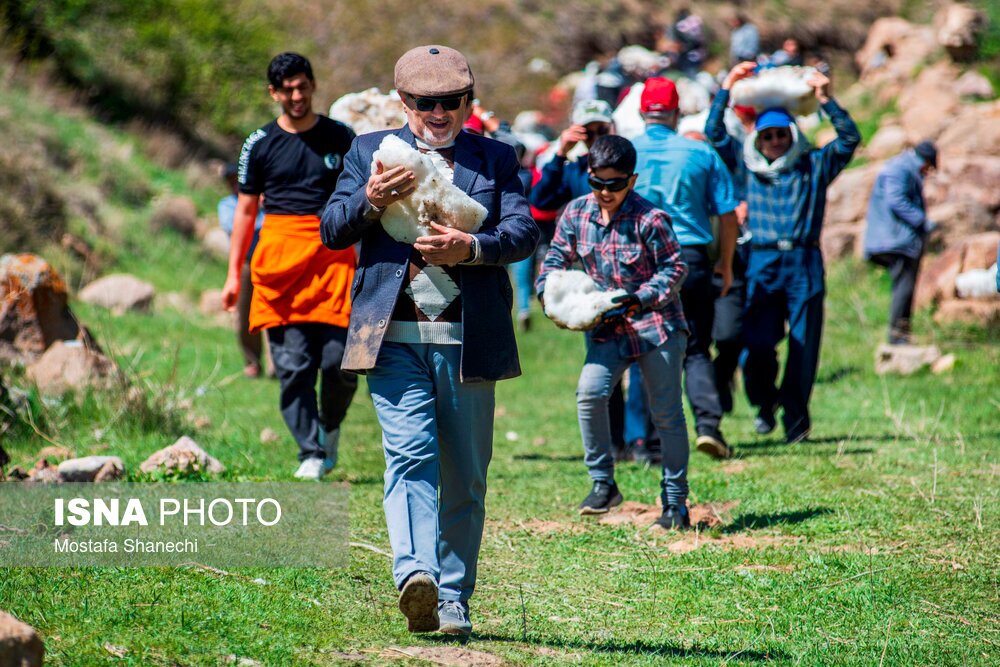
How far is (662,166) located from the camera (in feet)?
23.5

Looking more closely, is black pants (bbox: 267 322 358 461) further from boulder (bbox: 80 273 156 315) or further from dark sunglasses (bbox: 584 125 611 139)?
boulder (bbox: 80 273 156 315)

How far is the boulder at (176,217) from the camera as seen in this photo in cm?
1775

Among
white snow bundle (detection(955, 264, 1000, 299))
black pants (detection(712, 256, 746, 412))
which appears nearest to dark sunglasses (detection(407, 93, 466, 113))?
black pants (detection(712, 256, 746, 412))

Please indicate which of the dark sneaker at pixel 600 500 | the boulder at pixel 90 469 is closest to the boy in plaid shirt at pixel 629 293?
the dark sneaker at pixel 600 500

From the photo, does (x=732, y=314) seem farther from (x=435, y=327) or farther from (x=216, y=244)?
(x=216, y=244)

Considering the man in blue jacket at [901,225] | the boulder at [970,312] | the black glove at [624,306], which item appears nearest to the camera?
the black glove at [624,306]

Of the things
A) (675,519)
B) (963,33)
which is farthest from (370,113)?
(963,33)

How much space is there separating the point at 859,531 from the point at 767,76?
3.34m

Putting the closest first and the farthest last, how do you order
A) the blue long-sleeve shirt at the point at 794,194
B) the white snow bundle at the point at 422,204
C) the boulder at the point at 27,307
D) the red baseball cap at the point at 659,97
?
the white snow bundle at the point at 422,204
the red baseball cap at the point at 659,97
the blue long-sleeve shirt at the point at 794,194
the boulder at the point at 27,307

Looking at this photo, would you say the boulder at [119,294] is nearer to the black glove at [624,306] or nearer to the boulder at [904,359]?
the boulder at [904,359]

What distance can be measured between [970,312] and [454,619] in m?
9.55

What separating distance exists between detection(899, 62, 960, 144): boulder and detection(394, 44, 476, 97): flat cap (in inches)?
586

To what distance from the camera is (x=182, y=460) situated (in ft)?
21.9

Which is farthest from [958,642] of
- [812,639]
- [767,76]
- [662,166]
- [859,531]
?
[767,76]
